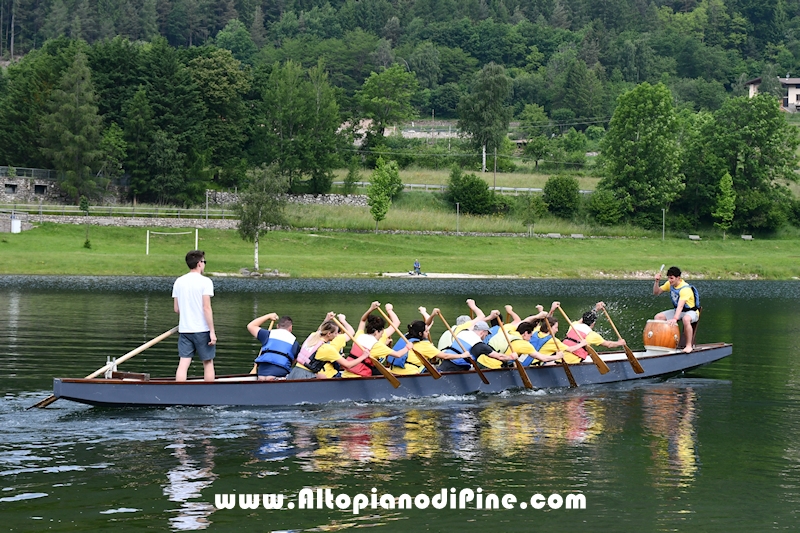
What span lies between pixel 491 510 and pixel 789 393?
12076 mm

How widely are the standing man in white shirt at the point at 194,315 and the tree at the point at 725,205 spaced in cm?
7873

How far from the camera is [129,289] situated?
49.9 metres

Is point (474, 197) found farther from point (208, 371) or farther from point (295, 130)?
point (208, 371)

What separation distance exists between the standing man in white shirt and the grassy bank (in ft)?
138

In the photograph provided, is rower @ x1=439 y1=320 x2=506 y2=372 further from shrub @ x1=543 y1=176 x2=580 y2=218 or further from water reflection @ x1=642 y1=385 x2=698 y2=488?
shrub @ x1=543 y1=176 x2=580 y2=218

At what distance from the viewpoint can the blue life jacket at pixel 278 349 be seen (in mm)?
19688

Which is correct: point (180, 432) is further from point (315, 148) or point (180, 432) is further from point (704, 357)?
point (315, 148)

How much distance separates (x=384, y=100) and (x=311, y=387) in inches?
4300

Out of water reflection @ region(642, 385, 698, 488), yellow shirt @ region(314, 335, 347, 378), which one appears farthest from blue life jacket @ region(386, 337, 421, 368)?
water reflection @ region(642, 385, 698, 488)

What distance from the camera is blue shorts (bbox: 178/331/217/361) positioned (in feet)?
60.4

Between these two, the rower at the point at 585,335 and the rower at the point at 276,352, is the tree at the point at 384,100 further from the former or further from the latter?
the rower at the point at 276,352

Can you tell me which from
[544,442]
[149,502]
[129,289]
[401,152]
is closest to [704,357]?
[544,442]

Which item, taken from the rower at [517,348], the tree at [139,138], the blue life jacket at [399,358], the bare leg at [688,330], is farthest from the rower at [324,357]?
the tree at [139,138]

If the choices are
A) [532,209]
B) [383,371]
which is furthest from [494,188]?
[383,371]
